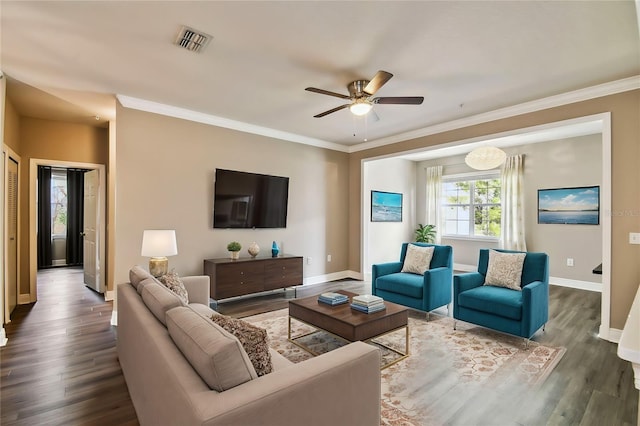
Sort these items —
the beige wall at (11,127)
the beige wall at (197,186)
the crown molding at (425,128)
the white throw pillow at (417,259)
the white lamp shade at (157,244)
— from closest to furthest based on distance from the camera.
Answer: the white lamp shade at (157,244) → the crown molding at (425,128) → the beige wall at (11,127) → the beige wall at (197,186) → the white throw pillow at (417,259)

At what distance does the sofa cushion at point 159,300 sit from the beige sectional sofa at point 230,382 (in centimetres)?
1

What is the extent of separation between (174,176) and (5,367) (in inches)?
101

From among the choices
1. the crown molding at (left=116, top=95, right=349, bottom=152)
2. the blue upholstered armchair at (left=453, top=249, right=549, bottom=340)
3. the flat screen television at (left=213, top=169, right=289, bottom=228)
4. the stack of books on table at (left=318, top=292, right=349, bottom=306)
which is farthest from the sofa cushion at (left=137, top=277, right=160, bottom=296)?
the blue upholstered armchair at (left=453, top=249, right=549, bottom=340)

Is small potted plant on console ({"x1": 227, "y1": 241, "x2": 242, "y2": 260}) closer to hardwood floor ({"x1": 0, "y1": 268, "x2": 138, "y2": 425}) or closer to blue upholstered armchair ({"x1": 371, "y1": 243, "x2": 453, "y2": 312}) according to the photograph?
hardwood floor ({"x1": 0, "y1": 268, "x2": 138, "y2": 425})

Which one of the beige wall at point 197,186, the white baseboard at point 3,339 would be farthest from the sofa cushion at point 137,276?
the white baseboard at point 3,339

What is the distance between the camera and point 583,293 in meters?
5.35

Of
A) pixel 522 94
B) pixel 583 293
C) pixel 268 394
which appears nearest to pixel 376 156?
pixel 522 94

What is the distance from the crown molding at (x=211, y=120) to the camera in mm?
4051

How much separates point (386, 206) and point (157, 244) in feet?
17.1

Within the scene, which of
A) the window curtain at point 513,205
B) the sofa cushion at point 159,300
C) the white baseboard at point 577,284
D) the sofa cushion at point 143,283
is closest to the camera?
the sofa cushion at point 159,300

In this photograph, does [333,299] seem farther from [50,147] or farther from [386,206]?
[50,147]

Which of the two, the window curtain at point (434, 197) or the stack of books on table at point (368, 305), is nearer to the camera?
the stack of books on table at point (368, 305)

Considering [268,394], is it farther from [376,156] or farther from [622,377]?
[376,156]

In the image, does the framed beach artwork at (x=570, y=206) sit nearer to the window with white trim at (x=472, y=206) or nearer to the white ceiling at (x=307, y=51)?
the window with white trim at (x=472, y=206)
